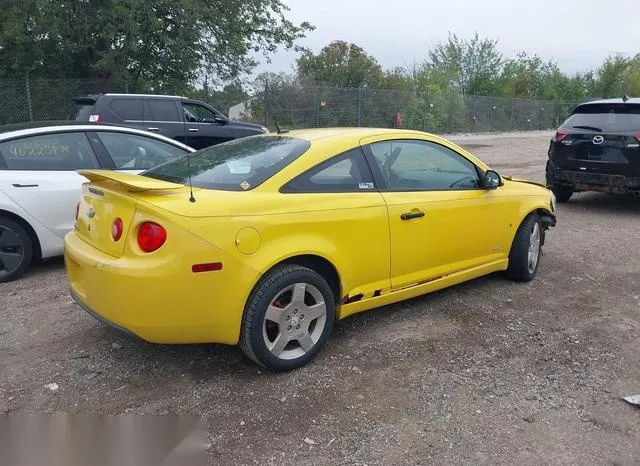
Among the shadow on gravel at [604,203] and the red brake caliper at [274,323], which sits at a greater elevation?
the red brake caliper at [274,323]

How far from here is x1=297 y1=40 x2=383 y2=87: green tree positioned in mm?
35125

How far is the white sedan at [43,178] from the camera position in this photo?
5312 mm

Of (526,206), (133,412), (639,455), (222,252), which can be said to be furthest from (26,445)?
(526,206)

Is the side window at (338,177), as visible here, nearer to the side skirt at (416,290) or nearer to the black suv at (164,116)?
the side skirt at (416,290)

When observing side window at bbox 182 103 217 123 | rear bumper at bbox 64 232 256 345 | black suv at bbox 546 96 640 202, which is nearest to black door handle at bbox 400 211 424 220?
rear bumper at bbox 64 232 256 345

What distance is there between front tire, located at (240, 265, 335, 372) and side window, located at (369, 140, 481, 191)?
101cm

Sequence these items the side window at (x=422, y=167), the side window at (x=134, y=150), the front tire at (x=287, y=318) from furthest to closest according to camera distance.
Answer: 1. the side window at (x=134, y=150)
2. the side window at (x=422, y=167)
3. the front tire at (x=287, y=318)

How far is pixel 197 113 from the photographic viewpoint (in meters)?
12.8

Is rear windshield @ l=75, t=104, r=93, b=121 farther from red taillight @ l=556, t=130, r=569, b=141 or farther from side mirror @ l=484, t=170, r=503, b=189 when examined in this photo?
side mirror @ l=484, t=170, r=503, b=189

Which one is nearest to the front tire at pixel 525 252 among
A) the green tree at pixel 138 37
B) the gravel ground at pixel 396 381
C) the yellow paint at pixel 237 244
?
the gravel ground at pixel 396 381

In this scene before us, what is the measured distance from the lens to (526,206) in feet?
17.1

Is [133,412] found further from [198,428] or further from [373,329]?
[373,329]

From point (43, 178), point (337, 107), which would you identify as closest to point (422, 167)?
point (43, 178)

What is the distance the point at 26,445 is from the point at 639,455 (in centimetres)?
304
